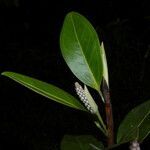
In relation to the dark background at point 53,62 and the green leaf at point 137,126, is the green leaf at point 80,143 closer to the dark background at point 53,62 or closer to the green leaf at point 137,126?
the green leaf at point 137,126

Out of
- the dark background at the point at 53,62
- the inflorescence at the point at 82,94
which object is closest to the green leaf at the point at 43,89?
the inflorescence at the point at 82,94

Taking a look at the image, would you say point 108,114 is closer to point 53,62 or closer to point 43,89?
point 43,89

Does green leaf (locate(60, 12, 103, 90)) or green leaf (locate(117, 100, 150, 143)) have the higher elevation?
green leaf (locate(60, 12, 103, 90))

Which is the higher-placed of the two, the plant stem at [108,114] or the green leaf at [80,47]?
the green leaf at [80,47]

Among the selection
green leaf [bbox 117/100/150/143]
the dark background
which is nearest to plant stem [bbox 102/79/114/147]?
green leaf [bbox 117/100/150/143]

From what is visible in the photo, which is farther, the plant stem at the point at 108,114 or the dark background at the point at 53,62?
the dark background at the point at 53,62

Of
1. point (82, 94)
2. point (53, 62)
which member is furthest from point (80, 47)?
point (53, 62)

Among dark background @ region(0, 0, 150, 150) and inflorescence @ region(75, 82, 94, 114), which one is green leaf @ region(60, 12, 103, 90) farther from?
dark background @ region(0, 0, 150, 150)

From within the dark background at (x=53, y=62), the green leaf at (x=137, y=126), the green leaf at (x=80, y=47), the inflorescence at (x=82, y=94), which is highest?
the green leaf at (x=80, y=47)
